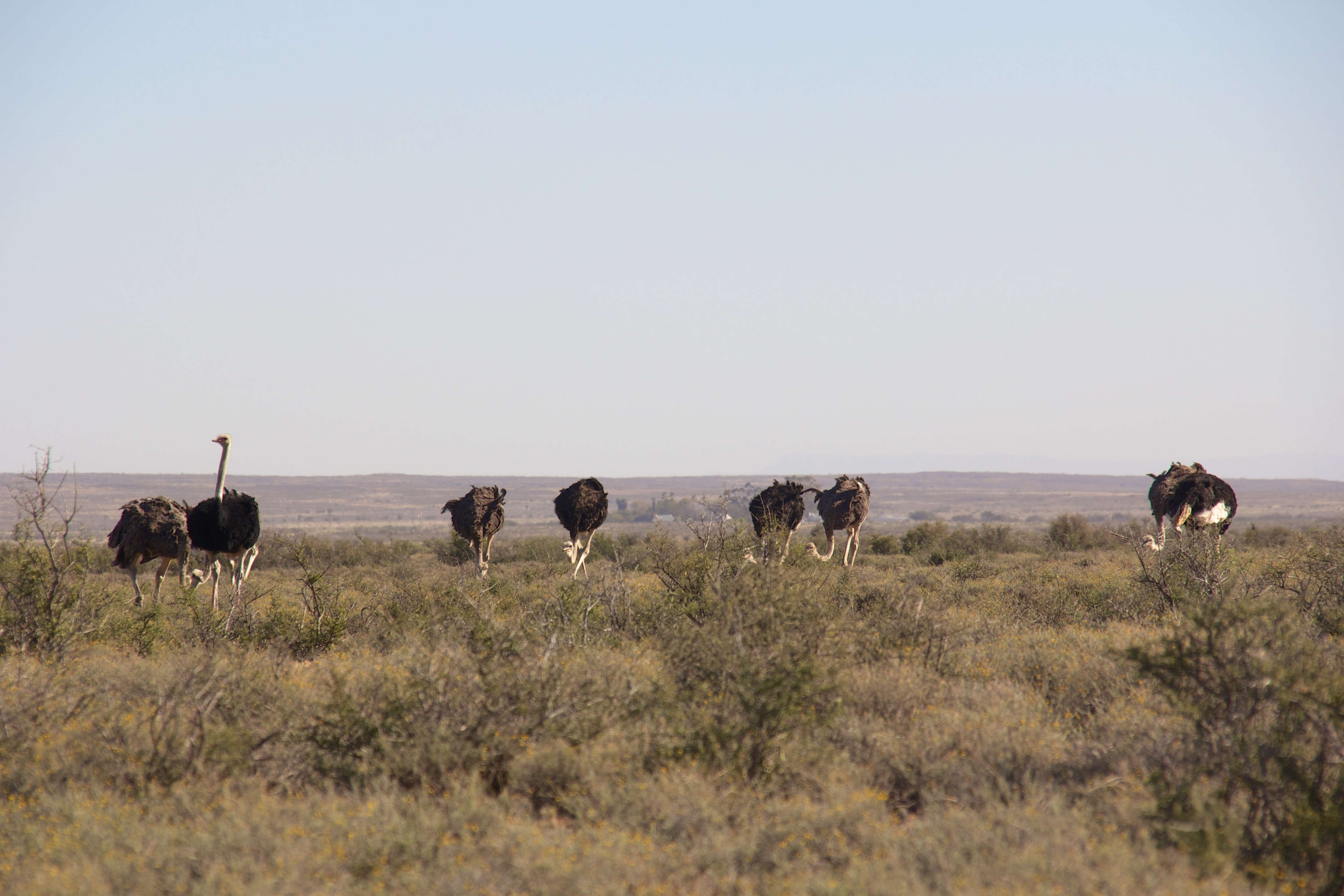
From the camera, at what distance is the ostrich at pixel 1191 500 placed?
16.6 meters

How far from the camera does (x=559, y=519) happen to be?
17.3 m

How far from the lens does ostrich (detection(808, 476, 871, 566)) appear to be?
1842cm

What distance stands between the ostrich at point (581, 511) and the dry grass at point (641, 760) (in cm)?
750

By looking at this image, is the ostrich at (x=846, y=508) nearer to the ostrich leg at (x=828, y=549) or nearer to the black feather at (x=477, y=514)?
the ostrich leg at (x=828, y=549)

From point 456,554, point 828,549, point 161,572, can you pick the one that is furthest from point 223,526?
point 828,549

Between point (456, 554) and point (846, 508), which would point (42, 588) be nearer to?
point (846, 508)

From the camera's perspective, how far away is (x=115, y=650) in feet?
31.6

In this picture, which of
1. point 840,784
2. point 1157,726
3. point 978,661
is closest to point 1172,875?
point 840,784

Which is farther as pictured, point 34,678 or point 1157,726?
point 34,678

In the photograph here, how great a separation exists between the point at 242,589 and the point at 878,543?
61.7 ft

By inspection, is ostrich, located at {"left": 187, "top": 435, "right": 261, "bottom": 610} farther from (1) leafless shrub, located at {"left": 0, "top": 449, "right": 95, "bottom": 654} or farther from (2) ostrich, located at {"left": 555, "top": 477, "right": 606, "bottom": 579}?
(2) ostrich, located at {"left": 555, "top": 477, "right": 606, "bottom": 579}

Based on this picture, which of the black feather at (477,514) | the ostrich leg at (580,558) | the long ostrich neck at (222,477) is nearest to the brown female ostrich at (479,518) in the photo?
the black feather at (477,514)

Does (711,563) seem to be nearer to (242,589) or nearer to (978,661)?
(978,661)

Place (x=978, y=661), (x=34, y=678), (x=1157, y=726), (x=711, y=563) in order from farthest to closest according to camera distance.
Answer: (x=711, y=563) → (x=978, y=661) → (x=34, y=678) → (x=1157, y=726)
